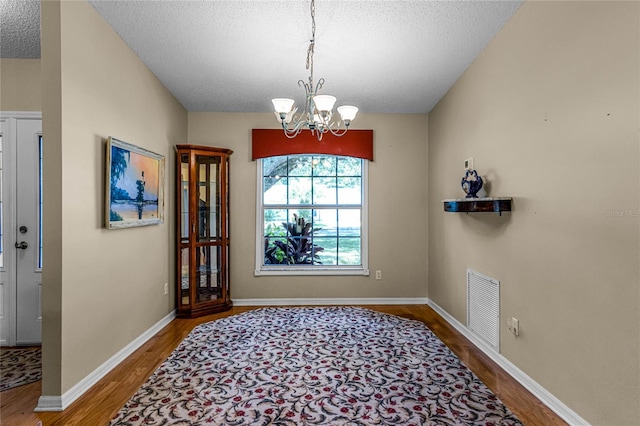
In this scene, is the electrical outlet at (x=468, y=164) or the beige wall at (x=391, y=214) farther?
the beige wall at (x=391, y=214)

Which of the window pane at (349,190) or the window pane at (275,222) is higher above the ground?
the window pane at (349,190)

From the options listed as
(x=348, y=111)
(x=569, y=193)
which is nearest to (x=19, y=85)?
(x=348, y=111)

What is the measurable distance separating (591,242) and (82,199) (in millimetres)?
3115

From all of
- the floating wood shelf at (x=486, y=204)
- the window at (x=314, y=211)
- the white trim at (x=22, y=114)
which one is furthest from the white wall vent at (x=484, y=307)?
the white trim at (x=22, y=114)

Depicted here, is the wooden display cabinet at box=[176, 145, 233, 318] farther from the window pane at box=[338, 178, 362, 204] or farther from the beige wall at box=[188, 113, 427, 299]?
the window pane at box=[338, 178, 362, 204]

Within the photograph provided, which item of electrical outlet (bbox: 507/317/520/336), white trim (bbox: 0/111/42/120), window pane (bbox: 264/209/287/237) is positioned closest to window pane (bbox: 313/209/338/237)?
window pane (bbox: 264/209/287/237)

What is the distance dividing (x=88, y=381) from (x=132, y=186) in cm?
150

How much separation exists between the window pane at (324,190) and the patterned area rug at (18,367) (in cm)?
328

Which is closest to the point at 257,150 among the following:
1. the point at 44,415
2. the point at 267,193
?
the point at 267,193

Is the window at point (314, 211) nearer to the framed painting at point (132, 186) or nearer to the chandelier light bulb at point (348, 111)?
the framed painting at point (132, 186)

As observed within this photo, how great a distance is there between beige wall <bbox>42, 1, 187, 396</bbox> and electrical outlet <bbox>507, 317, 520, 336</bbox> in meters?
3.06

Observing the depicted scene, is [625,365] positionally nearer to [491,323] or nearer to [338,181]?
[491,323]

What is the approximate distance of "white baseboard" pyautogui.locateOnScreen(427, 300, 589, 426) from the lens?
1.89 m

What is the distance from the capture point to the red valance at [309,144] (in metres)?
4.43
